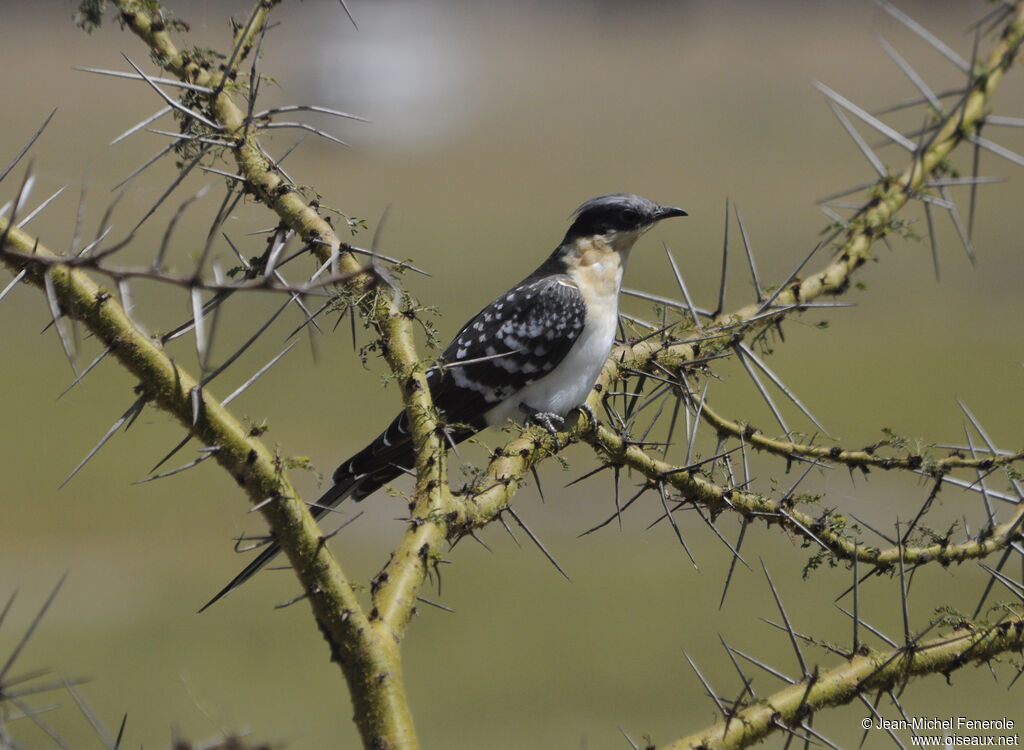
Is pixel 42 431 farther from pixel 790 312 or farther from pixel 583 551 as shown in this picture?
pixel 790 312

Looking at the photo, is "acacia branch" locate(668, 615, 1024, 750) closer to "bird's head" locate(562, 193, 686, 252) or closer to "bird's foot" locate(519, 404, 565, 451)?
"bird's foot" locate(519, 404, 565, 451)

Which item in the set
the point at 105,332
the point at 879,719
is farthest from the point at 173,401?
the point at 879,719

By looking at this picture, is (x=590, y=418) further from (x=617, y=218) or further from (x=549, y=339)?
(x=617, y=218)

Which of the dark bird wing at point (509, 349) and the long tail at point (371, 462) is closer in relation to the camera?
the long tail at point (371, 462)

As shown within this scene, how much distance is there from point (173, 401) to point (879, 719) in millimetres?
1727

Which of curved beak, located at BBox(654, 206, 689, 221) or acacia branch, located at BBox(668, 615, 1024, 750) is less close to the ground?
curved beak, located at BBox(654, 206, 689, 221)

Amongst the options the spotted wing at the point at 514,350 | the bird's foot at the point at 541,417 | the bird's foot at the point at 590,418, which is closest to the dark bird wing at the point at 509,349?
the spotted wing at the point at 514,350

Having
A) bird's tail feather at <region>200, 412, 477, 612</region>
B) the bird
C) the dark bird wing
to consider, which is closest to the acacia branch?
bird's tail feather at <region>200, 412, 477, 612</region>

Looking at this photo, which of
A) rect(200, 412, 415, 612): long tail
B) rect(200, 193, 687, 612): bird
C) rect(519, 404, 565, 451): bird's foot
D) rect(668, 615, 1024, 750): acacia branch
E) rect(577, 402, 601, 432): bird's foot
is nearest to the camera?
rect(668, 615, 1024, 750): acacia branch

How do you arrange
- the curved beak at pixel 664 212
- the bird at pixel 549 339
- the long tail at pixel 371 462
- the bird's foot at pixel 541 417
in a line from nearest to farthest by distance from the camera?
the long tail at pixel 371 462
the bird's foot at pixel 541 417
the bird at pixel 549 339
the curved beak at pixel 664 212

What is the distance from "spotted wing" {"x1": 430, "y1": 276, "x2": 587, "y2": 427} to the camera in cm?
468

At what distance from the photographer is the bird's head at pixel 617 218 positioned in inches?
195

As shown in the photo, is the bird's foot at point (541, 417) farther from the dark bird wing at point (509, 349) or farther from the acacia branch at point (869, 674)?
the acacia branch at point (869, 674)

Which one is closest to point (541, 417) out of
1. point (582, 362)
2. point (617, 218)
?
point (582, 362)
